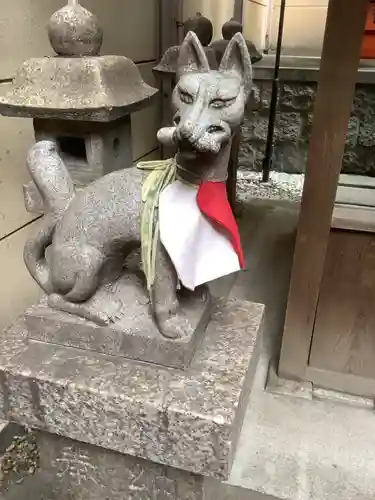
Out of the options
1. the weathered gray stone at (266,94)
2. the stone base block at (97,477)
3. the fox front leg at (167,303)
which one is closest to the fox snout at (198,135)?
the fox front leg at (167,303)

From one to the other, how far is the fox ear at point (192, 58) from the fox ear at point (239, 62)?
30mm

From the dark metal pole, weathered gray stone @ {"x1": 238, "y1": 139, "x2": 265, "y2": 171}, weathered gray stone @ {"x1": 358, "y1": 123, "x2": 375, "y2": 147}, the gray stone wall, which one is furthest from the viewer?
weathered gray stone @ {"x1": 238, "y1": 139, "x2": 265, "y2": 171}

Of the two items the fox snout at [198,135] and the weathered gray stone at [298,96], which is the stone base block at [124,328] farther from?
the weathered gray stone at [298,96]

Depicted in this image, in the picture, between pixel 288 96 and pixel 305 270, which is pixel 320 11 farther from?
pixel 305 270

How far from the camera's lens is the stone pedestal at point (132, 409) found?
2.67 feet

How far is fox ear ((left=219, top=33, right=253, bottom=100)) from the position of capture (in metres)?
0.71

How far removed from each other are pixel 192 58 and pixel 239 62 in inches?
2.8

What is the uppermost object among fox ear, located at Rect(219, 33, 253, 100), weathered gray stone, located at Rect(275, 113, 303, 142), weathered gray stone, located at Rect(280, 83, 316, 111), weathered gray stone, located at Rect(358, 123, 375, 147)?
fox ear, located at Rect(219, 33, 253, 100)

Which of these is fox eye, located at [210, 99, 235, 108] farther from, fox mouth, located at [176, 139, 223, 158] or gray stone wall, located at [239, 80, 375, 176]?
gray stone wall, located at [239, 80, 375, 176]

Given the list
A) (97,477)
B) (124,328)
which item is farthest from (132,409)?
(97,477)

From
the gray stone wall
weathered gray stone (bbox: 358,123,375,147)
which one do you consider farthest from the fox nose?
the gray stone wall

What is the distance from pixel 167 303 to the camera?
848 mm

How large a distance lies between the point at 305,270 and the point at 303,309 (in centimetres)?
14

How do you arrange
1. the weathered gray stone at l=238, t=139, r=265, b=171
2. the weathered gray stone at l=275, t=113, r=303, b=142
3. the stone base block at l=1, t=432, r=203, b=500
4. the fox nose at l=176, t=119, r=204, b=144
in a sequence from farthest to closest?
the weathered gray stone at l=238, t=139, r=265, b=171 → the weathered gray stone at l=275, t=113, r=303, b=142 → the stone base block at l=1, t=432, r=203, b=500 → the fox nose at l=176, t=119, r=204, b=144
